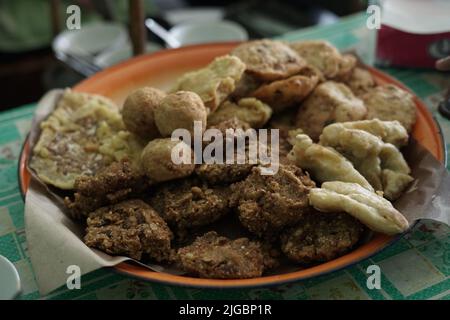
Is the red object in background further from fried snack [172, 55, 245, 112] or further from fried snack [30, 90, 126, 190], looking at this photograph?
fried snack [30, 90, 126, 190]

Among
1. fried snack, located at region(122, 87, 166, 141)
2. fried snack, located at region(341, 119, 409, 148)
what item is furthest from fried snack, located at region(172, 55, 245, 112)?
fried snack, located at region(341, 119, 409, 148)

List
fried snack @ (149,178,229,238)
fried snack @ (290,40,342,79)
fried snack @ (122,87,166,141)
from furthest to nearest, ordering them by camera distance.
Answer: fried snack @ (290,40,342,79), fried snack @ (122,87,166,141), fried snack @ (149,178,229,238)

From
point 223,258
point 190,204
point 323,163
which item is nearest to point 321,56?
point 323,163

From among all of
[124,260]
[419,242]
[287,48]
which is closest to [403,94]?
[287,48]

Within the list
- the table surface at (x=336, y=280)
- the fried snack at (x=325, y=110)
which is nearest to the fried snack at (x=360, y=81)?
the fried snack at (x=325, y=110)

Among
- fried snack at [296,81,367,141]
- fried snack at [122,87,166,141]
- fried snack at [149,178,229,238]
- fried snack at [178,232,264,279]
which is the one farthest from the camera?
fried snack at [296,81,367,141]

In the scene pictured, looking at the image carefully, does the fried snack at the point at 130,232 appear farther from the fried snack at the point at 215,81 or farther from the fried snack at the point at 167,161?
the fried snack at the point at 215,81

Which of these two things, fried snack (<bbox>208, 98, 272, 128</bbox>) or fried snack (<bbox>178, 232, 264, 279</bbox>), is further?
fried snack (<bbox>208, 98, 272, 128</bbox>)

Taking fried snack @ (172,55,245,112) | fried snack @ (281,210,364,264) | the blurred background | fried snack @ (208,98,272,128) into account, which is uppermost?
fried snack @ (172,55,245,112)

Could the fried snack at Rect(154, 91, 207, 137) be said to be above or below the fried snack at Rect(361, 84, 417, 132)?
above
